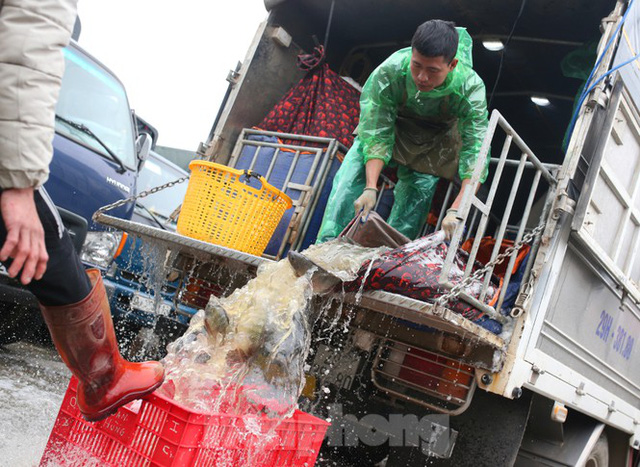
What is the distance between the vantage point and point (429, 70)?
351 centimetres

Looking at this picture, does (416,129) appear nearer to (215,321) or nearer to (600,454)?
(215,321)

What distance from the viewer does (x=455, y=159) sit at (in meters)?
4.18

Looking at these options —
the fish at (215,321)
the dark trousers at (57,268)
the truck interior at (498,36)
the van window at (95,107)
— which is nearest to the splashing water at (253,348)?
the fish at (215,321)

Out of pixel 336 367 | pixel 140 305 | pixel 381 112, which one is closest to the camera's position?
pixel 336 367

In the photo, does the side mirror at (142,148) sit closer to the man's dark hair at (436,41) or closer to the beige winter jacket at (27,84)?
the man's dark hair at (436,41)

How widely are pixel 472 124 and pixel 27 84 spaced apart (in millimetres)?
2863

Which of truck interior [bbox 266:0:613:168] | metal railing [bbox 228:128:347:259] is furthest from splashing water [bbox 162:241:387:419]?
truck interior [bbox 266:0:613:168]

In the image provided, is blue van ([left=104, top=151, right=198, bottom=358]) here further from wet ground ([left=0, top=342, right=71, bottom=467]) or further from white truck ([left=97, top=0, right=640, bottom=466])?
wet ground ([left=0, top=342, right=71, bottom=467])

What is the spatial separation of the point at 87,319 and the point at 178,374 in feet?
1.90

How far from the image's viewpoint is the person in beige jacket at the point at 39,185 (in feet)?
4.87

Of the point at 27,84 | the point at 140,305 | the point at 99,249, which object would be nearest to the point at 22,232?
the point at 27,84

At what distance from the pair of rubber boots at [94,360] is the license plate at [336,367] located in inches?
60.7

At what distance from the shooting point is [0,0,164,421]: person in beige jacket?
1.49m

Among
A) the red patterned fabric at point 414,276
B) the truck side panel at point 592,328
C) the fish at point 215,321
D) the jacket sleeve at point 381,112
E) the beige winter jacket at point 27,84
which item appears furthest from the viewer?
the jacket sleeve at point 381,112
